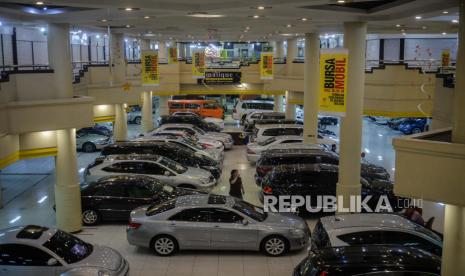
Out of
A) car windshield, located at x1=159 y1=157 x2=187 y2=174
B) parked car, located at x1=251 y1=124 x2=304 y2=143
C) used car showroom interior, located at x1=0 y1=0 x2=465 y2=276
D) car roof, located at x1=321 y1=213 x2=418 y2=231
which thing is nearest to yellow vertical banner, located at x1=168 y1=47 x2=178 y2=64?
used car showroom interior, located at x1=0 y1=0 x2=465 y2=276

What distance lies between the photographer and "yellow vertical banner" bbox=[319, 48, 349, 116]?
492 inches

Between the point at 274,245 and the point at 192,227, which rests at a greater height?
the point at 192,227

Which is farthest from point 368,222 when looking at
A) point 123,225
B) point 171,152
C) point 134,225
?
point 171,152

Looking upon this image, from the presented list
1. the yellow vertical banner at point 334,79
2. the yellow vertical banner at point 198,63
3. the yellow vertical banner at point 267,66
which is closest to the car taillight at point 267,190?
the yellow vertical banner at point 334,79

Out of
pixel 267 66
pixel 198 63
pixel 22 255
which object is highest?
pixel 198 63

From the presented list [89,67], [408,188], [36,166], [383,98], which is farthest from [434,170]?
[36,166]

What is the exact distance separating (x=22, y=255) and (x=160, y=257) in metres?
3.44

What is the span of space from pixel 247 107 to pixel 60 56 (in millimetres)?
27234

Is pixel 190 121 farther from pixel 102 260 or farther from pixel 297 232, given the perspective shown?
pixel 102 260

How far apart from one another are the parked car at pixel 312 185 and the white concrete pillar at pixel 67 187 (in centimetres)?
544

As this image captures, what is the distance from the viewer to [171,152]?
66.2ft

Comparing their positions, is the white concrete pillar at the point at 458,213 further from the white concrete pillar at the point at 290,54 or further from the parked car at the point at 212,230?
the white concrete pillar at the point at 290,54

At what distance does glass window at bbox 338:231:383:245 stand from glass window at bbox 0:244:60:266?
18.5 ft

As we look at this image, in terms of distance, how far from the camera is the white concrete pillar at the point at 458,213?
6.89 metres
